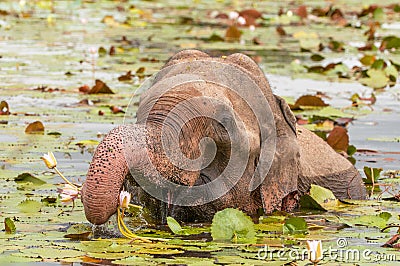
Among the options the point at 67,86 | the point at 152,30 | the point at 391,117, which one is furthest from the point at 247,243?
the point at 152,30

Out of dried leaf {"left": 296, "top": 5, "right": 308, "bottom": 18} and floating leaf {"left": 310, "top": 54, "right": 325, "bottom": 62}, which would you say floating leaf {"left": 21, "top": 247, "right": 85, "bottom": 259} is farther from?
dried leaf {"left": 296, "top": 5, "right": 308, "bottom": 18}

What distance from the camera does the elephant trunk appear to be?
6797 millimetres

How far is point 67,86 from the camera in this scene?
15.9m

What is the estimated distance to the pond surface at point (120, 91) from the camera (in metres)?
7.30

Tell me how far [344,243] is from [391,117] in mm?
6816

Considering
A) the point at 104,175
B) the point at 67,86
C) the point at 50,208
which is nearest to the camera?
the point at 104,175

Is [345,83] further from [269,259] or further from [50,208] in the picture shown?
[269,259]

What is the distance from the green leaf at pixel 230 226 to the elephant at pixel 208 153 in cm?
31

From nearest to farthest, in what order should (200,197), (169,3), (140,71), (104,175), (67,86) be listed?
(104,175), (200,197), (67,86), (140,71), (169,3)

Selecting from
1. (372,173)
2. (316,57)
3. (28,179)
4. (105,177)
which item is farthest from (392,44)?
(105,177)

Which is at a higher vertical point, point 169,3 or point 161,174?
point 169,3

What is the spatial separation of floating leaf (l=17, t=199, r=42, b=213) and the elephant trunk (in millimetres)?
1467

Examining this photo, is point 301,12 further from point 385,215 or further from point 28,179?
point 385,215

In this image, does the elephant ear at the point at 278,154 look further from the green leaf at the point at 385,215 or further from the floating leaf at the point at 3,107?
the floating leaf at the point at 3,107
